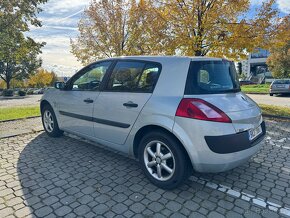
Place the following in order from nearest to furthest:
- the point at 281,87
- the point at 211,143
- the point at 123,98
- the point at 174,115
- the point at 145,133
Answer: the point at 211,143, the point at 174,115, the point at 145,133, the point at 123,98, the point at 281,87

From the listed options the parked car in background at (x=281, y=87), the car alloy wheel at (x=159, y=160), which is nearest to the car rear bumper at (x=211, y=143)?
the car alloy wheel at (x=159, y=160)

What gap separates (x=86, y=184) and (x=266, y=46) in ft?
27.9

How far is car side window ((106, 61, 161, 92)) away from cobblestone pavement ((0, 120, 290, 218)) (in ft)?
4.22

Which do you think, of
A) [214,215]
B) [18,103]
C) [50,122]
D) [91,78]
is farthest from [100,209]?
[18,103]

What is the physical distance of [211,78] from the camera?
10.5 ft

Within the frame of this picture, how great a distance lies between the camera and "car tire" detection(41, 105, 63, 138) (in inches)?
202

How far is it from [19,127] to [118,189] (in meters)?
4.46

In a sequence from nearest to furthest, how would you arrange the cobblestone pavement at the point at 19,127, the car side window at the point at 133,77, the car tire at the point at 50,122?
1. the car side window at the point at 133,77
2. the car tire at the point at 50,122
3. the cobblestone pavement at the point at 19,127

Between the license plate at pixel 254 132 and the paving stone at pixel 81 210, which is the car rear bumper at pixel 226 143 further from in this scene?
the paving stone at pixel 81 210

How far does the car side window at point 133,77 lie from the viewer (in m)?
3.29

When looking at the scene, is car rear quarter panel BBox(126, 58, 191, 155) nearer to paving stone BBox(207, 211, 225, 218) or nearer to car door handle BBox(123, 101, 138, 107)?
car door handle BBox(123, 101, 138, 107)

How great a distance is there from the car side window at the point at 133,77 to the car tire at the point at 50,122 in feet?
6.50

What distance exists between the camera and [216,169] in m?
2.89

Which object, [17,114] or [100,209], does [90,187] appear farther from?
[17,114]
